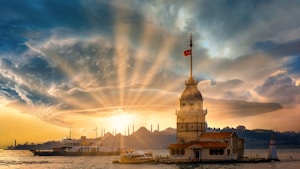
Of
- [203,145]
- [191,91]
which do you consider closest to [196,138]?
[203,145]

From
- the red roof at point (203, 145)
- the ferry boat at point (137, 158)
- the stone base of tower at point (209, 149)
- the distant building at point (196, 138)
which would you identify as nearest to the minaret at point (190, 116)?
the distant building at point (196, 138)

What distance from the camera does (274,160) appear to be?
124062 mm

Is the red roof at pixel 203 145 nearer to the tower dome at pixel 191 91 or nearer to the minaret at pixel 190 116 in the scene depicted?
the minaret at pixel 190 116

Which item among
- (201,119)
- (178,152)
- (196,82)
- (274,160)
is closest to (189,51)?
(196,82)

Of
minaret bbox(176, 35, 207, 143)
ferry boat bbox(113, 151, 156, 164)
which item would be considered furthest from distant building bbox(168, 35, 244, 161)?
ferry boat bbox(113, 151, 156, 164)

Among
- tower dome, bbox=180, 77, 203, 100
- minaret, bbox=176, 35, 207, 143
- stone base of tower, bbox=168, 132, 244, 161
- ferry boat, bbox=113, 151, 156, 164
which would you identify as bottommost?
ferry boat, bbox=113, 151, 156, 164

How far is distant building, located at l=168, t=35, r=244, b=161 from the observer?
365ft

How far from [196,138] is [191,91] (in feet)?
38.9

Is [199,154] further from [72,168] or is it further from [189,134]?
[72,168]

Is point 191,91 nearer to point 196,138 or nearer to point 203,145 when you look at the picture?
point 196,138

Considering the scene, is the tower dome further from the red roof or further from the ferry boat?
the ferry boat

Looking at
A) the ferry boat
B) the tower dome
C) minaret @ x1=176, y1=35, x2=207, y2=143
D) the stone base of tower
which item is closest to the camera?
the stone base of tower

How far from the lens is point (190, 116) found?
4614 inches

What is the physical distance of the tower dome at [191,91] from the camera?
118 m
